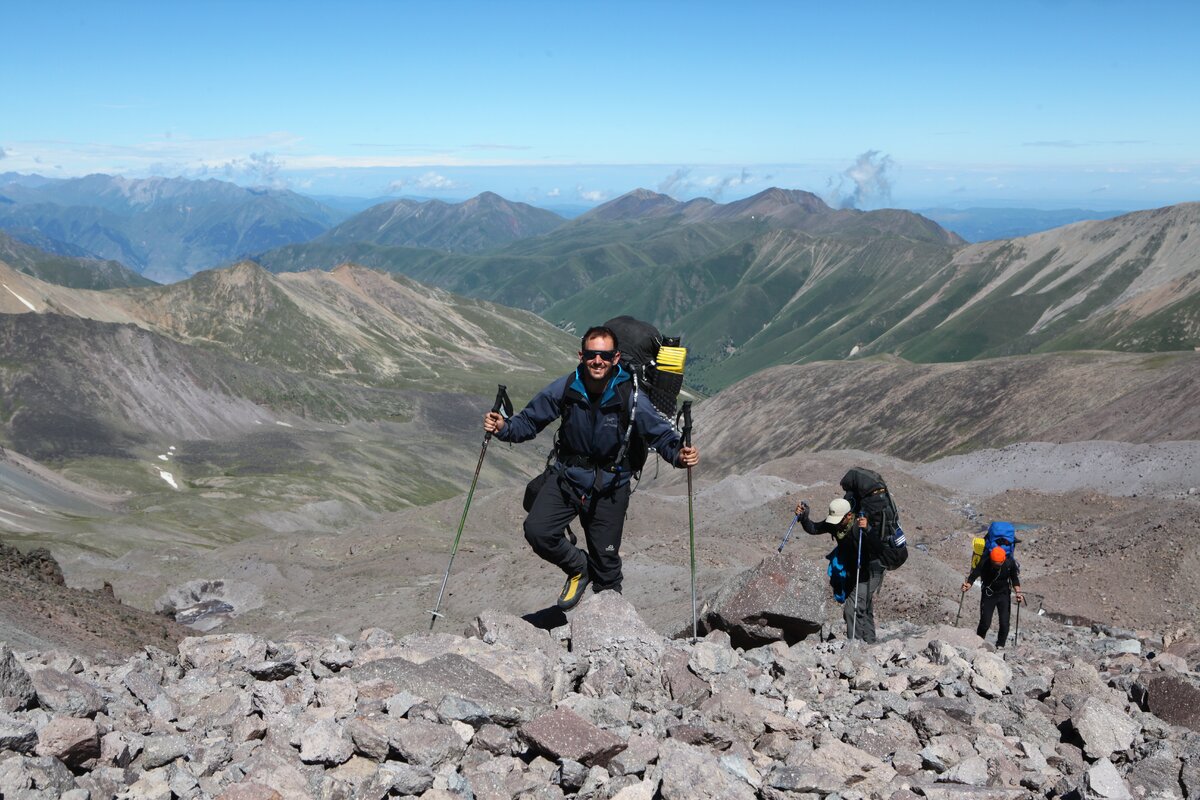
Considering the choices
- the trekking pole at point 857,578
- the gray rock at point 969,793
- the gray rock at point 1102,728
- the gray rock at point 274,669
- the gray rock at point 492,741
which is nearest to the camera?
the gray rock at point 969,793

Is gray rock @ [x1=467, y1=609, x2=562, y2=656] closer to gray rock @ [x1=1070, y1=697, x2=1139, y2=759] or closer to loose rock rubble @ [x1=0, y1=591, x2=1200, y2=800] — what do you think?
loose rock rubble @ [x1=0, y1=591, x2=1200, y2=800]

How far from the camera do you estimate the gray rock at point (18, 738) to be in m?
6.06

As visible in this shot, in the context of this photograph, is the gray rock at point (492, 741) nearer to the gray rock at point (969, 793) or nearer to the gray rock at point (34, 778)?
the gray rock at point (34, 778)

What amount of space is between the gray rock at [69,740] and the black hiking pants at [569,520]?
17.0 feet

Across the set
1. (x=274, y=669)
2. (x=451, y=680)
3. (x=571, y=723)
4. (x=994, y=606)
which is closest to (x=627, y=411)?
(x=451, y=680)

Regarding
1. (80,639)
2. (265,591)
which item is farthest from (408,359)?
(80,639)

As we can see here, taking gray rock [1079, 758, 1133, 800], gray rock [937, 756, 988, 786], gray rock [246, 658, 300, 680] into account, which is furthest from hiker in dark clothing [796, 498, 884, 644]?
gray rock [246, 658, 300, 680]

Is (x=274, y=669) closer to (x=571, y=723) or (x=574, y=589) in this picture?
(x=571, y=723)

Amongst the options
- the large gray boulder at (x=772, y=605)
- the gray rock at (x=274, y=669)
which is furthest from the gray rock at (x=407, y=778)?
the large gray boulder at (x=772, y=605)

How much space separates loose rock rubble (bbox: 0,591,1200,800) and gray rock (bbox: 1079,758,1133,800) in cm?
2

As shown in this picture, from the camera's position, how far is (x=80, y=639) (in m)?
15.9

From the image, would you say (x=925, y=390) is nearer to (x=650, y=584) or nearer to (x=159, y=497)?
(x=159, y=497)

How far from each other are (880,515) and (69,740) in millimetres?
11304

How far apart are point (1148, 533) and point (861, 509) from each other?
18.9 metres
